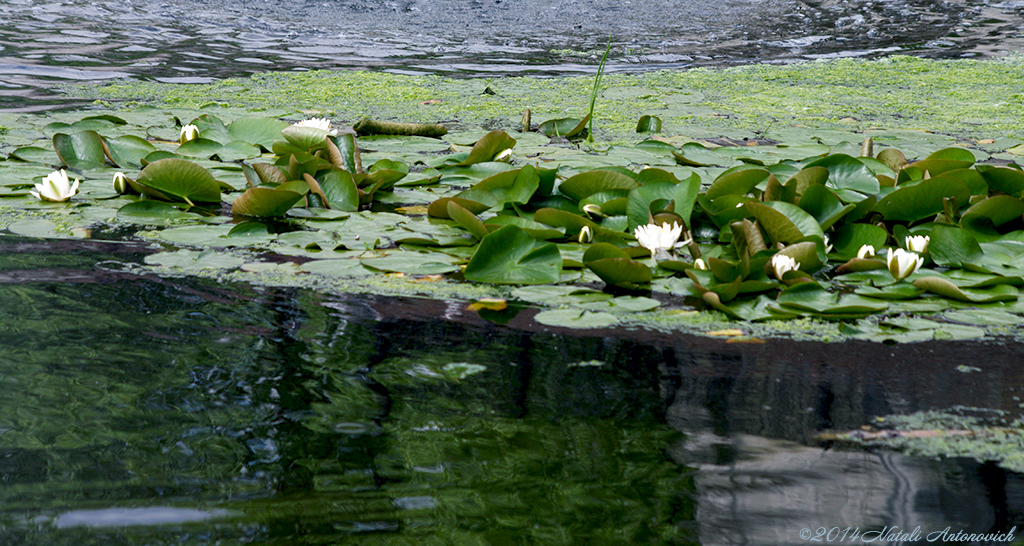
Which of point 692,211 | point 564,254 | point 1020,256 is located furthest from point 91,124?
point 1020,256

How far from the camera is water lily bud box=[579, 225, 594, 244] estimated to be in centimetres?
165

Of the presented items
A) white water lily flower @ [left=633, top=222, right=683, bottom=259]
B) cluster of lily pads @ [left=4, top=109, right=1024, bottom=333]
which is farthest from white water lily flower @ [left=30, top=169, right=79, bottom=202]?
white water lily flower @ [left=633, top=222, right=683, bottom=259]

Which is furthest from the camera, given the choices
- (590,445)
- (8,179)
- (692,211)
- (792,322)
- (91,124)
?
(91,124)

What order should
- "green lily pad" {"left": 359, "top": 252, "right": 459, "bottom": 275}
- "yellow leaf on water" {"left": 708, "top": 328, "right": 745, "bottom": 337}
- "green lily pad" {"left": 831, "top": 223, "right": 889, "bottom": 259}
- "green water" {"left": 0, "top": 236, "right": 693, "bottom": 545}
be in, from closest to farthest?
"green water" {"left": 0, "top": 236, "right": 693, "bottom": 545}
"yellow leaf on water" {"left": 708, "top": 328, "right": 745, "bottom": 337}
"green lily pad" {"left": 359, "top": 252, "right": 459, "bottom": 275}
"green lily pad" {"left": 831, "top": 223, "right": 889, "bottom": 259}

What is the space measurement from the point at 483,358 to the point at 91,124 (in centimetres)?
206

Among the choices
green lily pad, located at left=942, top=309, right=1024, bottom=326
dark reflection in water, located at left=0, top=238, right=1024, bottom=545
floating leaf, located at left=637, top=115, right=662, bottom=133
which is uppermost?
floating leaf, located at left=637, top=115, right=662, bottom=133

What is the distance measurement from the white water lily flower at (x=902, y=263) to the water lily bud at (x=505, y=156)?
3.61 feet

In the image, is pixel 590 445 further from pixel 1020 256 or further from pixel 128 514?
pixel 1020 256

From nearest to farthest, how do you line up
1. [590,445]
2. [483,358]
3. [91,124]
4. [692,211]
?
[590,445] < [483,358] < [692,211] < [91,124]

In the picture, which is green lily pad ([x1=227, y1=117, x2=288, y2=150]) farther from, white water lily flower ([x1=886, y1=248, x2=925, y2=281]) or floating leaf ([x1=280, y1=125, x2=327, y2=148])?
white water lily flower ([x1=886, y1=248, x2=925, y2=281])

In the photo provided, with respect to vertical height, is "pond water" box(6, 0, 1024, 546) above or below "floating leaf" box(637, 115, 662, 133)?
below

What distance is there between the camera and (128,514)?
70cm

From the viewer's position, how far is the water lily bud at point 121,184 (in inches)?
73.0

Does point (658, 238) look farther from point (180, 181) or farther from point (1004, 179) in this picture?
point (180, 181)
